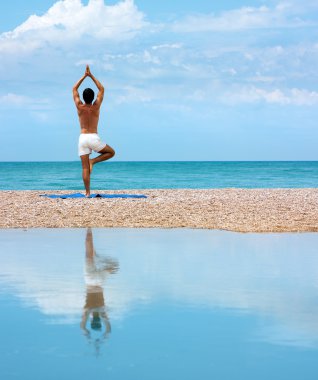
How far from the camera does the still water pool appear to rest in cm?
394

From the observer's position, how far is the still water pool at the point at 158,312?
3.94m

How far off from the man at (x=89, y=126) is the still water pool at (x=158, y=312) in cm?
655

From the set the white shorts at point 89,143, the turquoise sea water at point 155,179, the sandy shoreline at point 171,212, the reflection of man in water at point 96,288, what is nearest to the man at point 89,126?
the white shorts at point 89,143

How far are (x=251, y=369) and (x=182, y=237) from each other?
5958mm

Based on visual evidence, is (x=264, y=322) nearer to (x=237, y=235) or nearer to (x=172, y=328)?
(x=172, y=328)

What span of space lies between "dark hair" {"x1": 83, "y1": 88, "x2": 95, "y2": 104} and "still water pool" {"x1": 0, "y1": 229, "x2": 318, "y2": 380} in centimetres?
665

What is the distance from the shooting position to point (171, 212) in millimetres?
12961

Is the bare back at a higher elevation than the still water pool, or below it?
higher

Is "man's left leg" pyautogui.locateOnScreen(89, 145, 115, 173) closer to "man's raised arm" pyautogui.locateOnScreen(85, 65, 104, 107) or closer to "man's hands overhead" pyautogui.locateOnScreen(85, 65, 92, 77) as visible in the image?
"man's raised arm" pyautogui.locateOnScreen(85, 65, 104, 107)

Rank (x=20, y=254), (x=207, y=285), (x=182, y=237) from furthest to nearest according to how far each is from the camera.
A: (x=182, y=237)
(x=20, y=254)
(x=207, y=285)

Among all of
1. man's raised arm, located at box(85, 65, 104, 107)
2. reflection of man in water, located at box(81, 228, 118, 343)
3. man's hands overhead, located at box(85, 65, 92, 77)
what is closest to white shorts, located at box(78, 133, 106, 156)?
man's raised arm, located at box(85, 65, 104, 107)

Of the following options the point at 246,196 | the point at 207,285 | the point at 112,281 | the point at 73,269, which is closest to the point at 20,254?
the point at 73,269

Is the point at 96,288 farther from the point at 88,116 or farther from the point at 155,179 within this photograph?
the point at 155,179

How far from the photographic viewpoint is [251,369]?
3883 millimetres
